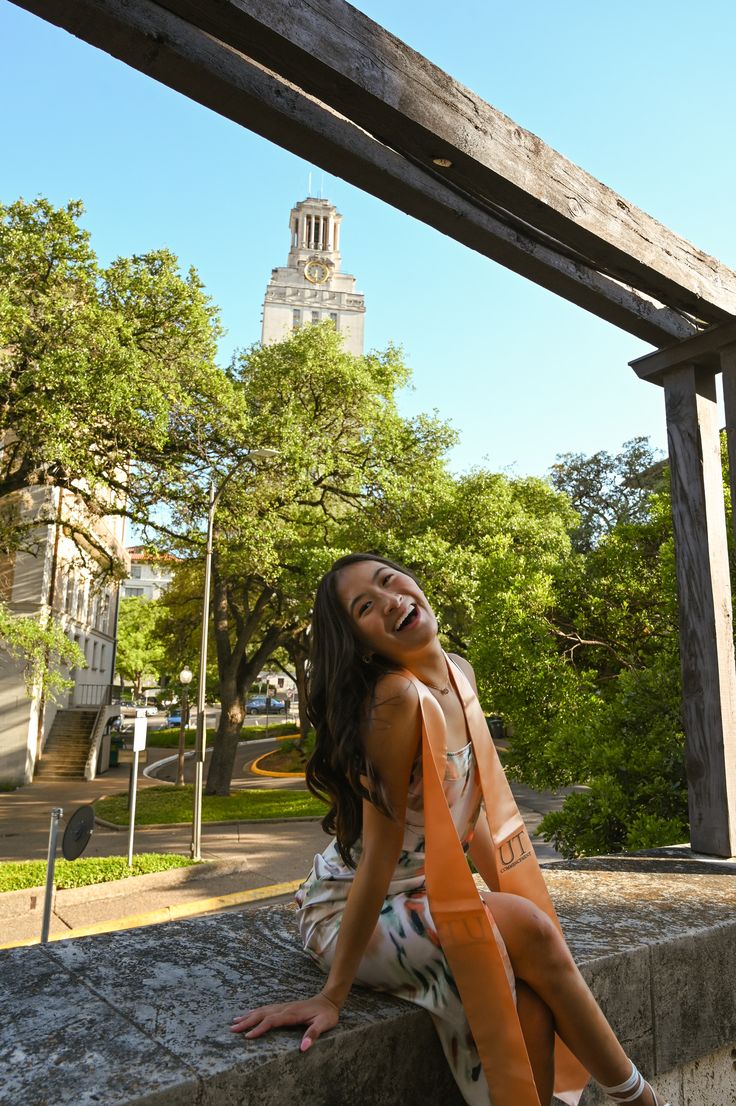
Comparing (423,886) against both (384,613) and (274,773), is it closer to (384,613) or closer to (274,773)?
(384,613)

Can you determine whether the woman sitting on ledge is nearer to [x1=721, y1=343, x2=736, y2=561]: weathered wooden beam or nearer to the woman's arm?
the woman's arm

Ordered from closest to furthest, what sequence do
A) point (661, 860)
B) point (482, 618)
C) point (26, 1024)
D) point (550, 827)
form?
point (26, 1024) < point (661, 860) < point (550, 827) < point (482, 618)

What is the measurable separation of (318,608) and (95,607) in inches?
1632

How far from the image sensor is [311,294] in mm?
104812

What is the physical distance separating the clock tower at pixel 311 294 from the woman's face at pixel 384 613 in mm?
100054

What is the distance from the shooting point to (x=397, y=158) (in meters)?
2.62

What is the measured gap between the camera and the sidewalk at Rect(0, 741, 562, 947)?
37.4 ft

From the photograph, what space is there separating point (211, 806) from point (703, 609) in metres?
20.4

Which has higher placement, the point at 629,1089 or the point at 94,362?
the point at 94,362

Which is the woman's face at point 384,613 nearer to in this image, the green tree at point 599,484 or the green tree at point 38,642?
the green tree at point 38,642

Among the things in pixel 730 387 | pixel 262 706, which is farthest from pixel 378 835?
pixel 262 706

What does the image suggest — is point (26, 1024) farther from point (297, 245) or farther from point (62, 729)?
point (297, 245)

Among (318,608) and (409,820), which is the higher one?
(318,608)

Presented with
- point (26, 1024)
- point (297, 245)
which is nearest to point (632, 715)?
point (26, 1024)
